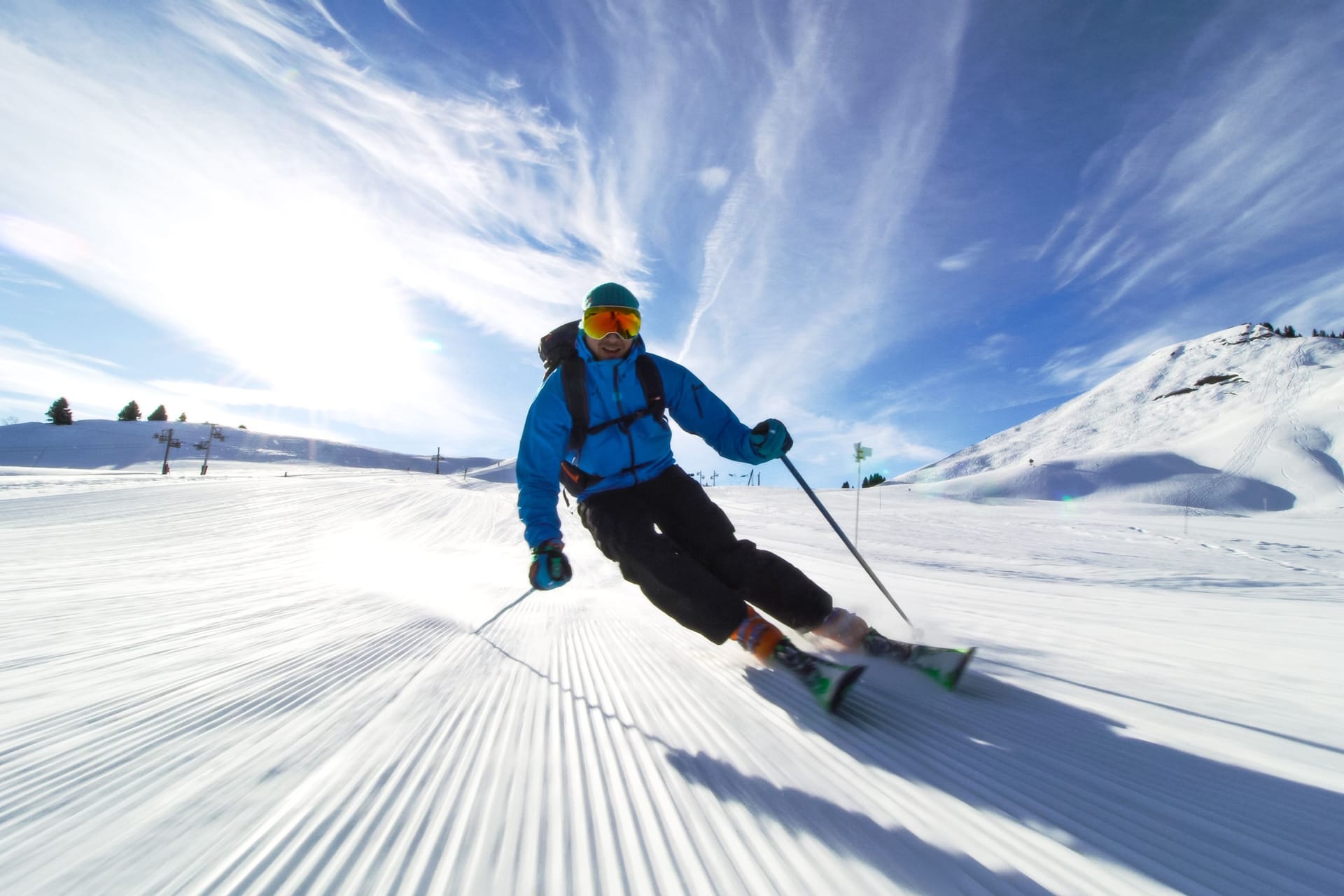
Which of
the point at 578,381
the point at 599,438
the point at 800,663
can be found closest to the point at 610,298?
the point at 578,381

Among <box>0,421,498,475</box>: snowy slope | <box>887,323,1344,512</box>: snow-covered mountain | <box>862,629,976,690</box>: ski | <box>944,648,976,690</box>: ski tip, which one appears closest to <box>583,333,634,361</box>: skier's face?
<box>862,629,976,690</box>: ski

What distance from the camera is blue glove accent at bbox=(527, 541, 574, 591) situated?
225 cm

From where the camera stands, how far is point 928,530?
12.1 metres

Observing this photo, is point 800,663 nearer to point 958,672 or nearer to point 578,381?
point 958,672

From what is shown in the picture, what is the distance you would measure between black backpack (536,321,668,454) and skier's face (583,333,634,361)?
8cm

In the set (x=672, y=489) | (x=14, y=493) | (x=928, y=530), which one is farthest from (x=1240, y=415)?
(x=14, y=493)

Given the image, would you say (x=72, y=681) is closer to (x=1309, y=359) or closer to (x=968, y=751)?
(x=968, y=751)

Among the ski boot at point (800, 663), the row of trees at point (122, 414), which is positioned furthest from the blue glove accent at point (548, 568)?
the row of trees at point (122, 414)

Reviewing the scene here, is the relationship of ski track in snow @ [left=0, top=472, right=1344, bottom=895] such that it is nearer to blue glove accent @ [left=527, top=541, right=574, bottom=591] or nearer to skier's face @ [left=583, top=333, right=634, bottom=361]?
blue glove accent @ [left=527, top=541, right=574, bottom=591]

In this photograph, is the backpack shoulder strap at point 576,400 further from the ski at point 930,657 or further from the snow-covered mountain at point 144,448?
the snow-covered mountain at point 144,448

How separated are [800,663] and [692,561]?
588 millimetres

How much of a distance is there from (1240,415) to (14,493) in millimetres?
90232

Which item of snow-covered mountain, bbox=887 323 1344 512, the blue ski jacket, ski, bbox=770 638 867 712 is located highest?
snow-covered mountain, bbox=887 323 1344 512

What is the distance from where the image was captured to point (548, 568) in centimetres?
230
